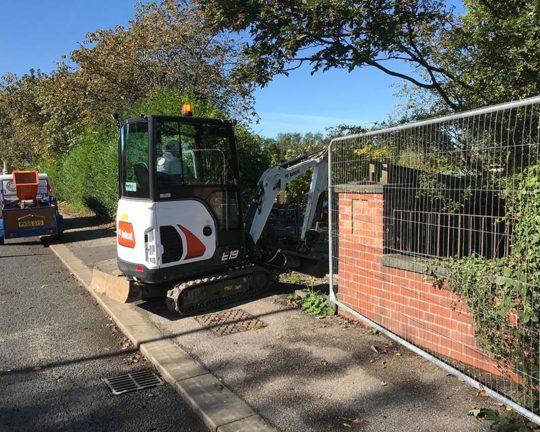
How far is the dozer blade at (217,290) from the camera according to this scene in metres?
6.16

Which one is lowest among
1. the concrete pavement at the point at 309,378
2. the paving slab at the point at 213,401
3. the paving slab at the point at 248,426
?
the paving slab at the point at 248,426

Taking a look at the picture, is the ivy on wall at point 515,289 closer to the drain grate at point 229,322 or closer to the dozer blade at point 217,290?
the drain grate at point 229,322

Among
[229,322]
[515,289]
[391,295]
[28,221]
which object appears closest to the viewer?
[515,289]

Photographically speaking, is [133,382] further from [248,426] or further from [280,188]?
[280,188]

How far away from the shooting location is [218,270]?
6.80 m

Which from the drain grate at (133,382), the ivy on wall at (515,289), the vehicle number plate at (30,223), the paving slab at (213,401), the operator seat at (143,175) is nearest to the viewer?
the ivy on wall at (515,289)

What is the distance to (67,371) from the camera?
492 centimetres

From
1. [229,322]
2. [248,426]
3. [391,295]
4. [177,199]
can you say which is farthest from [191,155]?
[248,426]

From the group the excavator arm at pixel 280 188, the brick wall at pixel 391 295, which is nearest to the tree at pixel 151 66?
the excavator arm at pixel 280 188

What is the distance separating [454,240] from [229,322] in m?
2.89

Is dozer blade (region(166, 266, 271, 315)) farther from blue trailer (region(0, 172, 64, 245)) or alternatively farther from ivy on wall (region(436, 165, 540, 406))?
blue trailer (region(0, 172, 64, 245))

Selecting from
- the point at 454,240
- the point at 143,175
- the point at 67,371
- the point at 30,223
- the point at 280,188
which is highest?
the point at 143,175

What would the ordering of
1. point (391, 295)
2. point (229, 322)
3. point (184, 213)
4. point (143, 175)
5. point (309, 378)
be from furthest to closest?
point (184, 213)
point (143, 175)
point (229, 322)
point (391, 295)
point (309, 378)

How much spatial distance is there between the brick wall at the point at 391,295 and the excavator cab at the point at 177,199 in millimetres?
1753
